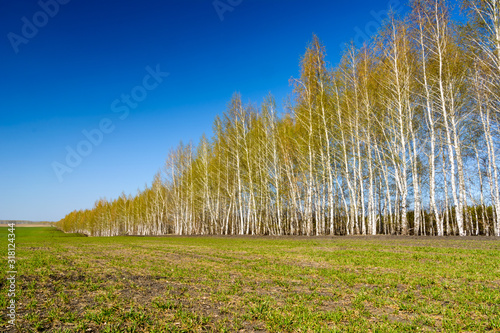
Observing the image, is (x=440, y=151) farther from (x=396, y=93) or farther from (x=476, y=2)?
(x=476, y=2)

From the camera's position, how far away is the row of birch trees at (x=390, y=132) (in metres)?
17.8

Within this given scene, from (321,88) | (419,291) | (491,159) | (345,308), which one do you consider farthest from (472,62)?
(345,308)

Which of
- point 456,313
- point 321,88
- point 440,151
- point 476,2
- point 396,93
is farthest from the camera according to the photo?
point 321,88

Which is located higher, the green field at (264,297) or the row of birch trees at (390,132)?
the row of birch trees at (390,132)

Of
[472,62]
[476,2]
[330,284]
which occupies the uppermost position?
[476,2]

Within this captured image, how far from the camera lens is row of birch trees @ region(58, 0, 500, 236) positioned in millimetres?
17828

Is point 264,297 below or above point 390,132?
below

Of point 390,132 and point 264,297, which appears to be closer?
point 264,297

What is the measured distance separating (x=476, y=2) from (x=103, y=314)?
21064 millimetres

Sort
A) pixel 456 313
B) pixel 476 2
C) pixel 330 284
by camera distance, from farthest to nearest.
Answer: pixel 476 2, pixel 330 284, pixel 456 313

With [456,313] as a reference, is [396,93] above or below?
above

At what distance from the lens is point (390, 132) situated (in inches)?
828

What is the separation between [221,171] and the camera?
3569 centimetres

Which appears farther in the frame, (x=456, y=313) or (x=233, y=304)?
(x=233, y=304)
